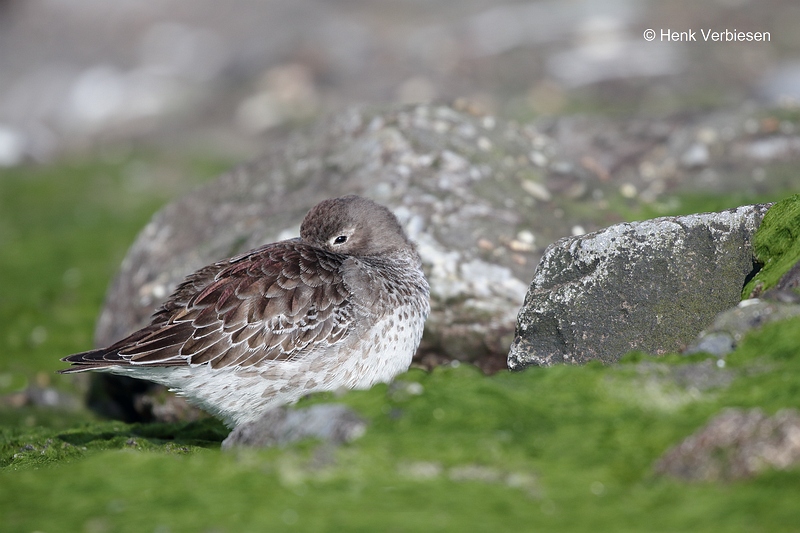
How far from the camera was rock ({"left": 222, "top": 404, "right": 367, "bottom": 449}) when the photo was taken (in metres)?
5.91

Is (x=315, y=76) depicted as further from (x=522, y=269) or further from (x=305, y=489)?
(x=305, y=489)

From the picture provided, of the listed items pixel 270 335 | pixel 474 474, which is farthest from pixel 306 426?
pixel 270 335

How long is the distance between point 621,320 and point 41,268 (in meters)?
12.7

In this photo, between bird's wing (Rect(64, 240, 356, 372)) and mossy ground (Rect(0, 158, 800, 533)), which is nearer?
mossy ground (Rect(0, 158, 800, 533))

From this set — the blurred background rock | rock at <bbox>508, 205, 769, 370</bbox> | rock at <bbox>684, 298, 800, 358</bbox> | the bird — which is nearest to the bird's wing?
the bird

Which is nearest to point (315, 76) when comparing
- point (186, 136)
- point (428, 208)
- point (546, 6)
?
point (186, 136)

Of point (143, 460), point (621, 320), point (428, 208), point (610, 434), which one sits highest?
point (428, 208)

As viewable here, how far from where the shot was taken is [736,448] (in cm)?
506

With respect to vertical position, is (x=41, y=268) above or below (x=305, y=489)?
above

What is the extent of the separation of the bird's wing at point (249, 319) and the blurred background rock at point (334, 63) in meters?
18.2

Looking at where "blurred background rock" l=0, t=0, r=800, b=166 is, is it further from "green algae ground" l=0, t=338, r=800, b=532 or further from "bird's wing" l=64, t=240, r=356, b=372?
"green algae ground" l=0, t=338, r=800, b=532

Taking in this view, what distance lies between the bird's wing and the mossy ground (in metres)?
1.52

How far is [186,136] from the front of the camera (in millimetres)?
28781

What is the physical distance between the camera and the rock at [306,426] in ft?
19.4
